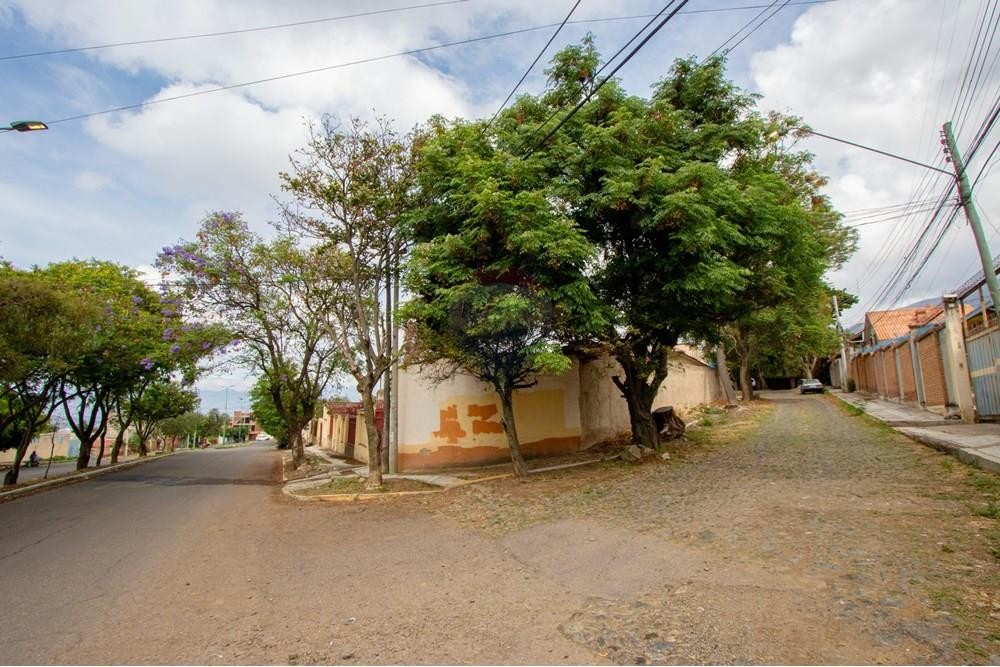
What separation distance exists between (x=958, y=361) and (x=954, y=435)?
2998 millimetres

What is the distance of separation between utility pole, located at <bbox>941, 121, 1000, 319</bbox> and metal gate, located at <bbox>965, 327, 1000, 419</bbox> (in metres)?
1.66

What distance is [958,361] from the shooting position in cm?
1280

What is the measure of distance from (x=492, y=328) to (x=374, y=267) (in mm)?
4607

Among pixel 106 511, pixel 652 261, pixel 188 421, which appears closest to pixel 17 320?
pixel 106 511

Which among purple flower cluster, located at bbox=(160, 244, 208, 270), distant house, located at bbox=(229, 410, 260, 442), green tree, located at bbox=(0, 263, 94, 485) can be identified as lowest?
distant house, located at bbox=(229, 410, 260, 442)

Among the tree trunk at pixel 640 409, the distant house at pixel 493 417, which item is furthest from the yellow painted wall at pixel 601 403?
the tree trunk at pixel 640 409

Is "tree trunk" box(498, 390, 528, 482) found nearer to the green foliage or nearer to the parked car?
the parked car

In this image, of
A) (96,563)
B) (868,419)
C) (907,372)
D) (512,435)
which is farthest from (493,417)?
(907,372)

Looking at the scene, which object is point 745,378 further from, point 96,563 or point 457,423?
point 96,563

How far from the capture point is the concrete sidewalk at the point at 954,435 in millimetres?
8289

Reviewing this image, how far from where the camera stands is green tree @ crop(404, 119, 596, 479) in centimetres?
862

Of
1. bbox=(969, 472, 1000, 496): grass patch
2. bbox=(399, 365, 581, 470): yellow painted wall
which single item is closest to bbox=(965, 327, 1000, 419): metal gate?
bbox=(969, 472, 1000, 496): grass patch

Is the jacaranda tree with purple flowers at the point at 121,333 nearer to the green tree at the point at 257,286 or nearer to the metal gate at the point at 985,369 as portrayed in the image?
the green tree at the point at 257,286

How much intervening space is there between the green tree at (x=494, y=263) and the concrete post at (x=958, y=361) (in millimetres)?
9891
